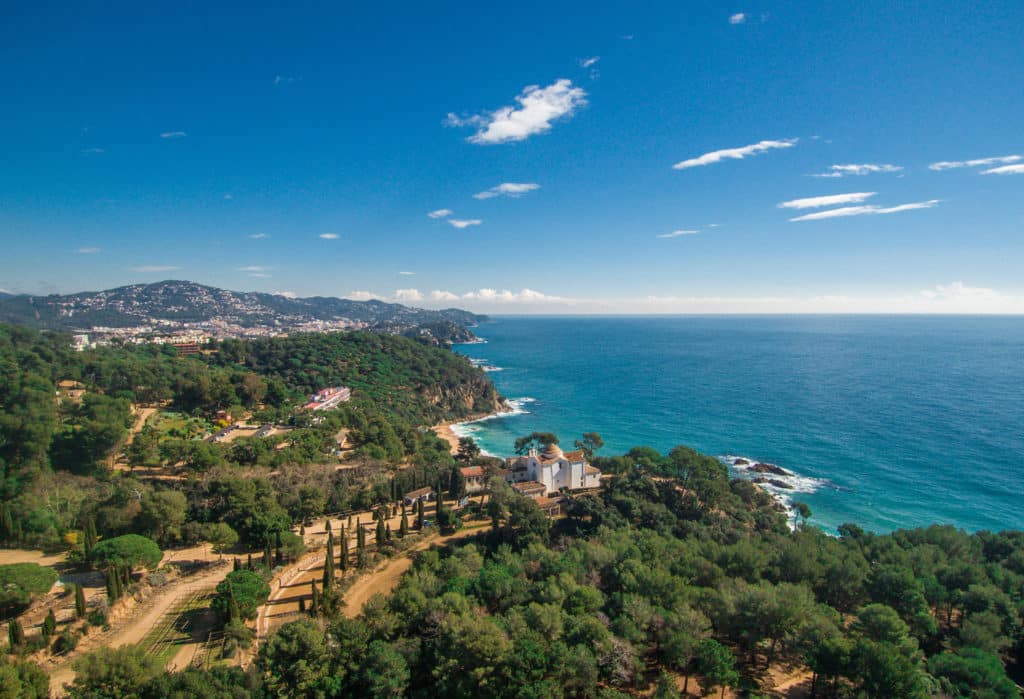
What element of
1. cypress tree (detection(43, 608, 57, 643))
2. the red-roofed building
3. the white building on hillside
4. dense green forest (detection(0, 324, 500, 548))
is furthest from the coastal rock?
cypress tree (detection(43, 608, 57, 643))

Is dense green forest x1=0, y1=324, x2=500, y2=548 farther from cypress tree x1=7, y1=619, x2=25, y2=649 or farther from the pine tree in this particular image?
cypress tree x1=7, y1=619, x2=25, y2=649

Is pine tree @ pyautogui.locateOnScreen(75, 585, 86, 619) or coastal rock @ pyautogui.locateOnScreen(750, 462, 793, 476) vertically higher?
pine tree @ pyautogui.locateOnScreen(75, 585, 86, 619)

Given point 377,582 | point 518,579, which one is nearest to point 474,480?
point 377,582

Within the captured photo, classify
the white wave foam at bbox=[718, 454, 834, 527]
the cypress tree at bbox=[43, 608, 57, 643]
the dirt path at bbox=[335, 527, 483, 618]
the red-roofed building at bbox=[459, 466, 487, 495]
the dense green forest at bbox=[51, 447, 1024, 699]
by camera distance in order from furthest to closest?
the white wave foam at bbox=[718, 454, 834, 527] → the red-roofed building at bbox=[459, 466, 487, 495] → the dirt path at bbox=[335, 527, 483, 618] → the cypress tree at bbox=[43, 608, 57, 643] → the dense green forest at bbox=[51, 447, 1024, 699]

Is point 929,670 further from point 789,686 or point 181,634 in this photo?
point 181,634

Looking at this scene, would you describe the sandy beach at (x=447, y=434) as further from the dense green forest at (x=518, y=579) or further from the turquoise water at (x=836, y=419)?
the dense green forest at (x=518, y=579)

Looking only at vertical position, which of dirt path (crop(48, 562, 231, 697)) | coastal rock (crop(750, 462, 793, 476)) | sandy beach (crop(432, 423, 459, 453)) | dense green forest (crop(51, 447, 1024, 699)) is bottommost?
sandy beach (crop(432, 423, 459, 453))
